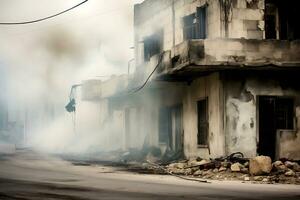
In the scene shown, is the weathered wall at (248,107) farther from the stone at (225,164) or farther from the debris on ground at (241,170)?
the stone at (225,164)

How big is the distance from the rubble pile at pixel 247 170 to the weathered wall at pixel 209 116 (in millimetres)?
→ 1369

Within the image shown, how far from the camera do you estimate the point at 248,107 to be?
19.3m

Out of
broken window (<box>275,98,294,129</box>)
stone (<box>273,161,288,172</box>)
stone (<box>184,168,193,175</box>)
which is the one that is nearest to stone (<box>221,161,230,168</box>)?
stone (<box>184,168,193,175</box>)

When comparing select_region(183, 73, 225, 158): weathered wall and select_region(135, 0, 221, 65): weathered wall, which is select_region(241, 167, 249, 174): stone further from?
select_region(135, 0, 221, 65): weathered wall

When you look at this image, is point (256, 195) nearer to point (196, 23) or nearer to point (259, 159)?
point (259, 159)

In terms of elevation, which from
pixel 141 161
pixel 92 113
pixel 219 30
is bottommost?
pixel 141 161

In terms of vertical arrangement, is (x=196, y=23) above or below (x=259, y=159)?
above

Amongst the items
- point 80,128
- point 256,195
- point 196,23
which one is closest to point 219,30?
point 196,23

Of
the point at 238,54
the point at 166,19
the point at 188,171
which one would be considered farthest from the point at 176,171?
the point at 166,19

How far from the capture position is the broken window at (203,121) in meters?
20.7

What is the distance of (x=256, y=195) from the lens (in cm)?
1087

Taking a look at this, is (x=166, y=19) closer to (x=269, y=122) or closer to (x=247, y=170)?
(x=269, y=122)

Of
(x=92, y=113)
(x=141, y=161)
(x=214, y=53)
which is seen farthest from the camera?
(x=92, y=113)

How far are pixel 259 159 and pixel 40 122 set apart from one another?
1441 inches
